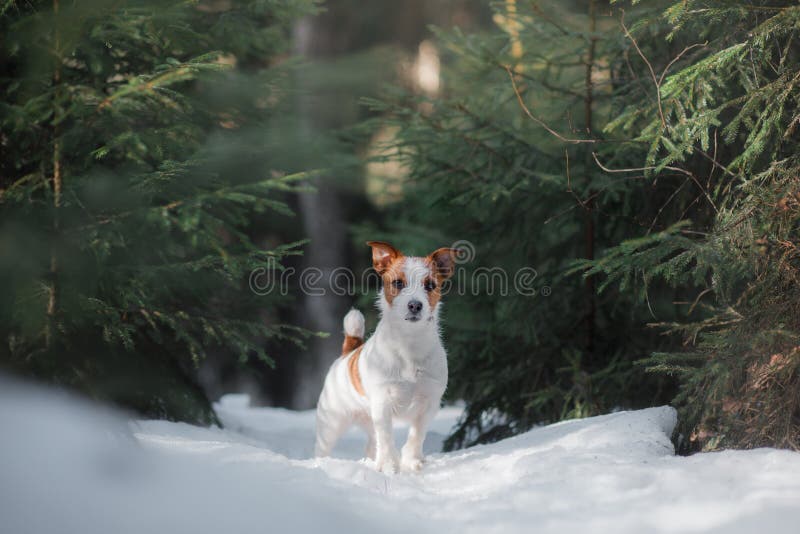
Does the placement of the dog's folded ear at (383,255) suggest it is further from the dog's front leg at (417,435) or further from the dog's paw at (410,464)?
the dog's paw at (410,464)

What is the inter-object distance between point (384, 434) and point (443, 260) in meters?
1.21

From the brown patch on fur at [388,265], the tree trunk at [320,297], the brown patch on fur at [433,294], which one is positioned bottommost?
the tree trunk at [320,297]

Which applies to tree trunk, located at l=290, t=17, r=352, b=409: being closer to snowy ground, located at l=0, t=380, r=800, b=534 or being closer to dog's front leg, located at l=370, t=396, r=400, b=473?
dog's front leg, located at l=370, t=396, r=400, b=473

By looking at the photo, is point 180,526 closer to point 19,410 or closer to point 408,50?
point 19,410

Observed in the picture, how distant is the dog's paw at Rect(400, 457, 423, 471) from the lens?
4.53 meters

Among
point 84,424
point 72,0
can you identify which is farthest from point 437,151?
point 84,424

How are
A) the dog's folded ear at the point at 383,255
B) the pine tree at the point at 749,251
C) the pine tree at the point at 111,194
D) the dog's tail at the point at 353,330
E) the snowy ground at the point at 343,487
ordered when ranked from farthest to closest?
the dog's tail at the point at 353,330, the dog's folded ear at the point at 383,255, the pine tree at the point at 111,194, the pine tree at the point at 749,251, the snowy ground at the point at 343,487

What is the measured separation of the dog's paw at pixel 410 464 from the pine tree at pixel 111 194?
4.45 ft

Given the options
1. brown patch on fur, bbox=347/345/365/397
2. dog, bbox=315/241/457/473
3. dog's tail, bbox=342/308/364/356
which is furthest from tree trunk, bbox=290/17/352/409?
dog, bbox=315/241/457/473

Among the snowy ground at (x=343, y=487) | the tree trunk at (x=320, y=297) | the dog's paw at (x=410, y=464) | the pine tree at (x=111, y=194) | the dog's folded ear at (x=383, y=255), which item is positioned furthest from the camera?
the tree trunk at (x=320, y=297)

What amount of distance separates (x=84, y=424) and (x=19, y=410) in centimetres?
33

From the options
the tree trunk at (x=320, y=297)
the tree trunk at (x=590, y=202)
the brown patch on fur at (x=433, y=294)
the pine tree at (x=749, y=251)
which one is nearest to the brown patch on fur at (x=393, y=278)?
the brown patch on fur at (x=433, y=294)

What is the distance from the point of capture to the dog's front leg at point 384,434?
447 cm

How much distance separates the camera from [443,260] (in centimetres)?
479
